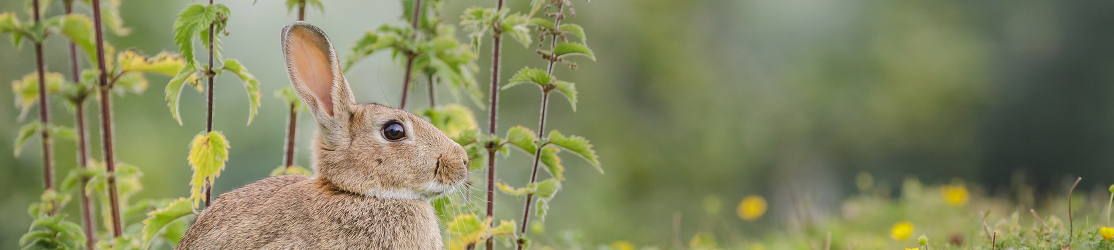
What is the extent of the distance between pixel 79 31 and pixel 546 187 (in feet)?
7.30

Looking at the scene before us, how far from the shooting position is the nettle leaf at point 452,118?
329cm

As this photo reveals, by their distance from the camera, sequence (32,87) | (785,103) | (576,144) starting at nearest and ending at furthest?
(576,144) → (32,87) → (785,103)

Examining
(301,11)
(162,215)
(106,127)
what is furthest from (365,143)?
(106,127)

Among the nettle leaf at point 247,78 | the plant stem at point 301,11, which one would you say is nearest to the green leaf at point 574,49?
the nettle leaf at point 247,78

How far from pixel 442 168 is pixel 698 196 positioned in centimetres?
824

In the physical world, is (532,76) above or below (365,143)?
above

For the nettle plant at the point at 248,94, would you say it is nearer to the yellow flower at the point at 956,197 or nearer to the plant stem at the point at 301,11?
the plant stem at the point at 301,11

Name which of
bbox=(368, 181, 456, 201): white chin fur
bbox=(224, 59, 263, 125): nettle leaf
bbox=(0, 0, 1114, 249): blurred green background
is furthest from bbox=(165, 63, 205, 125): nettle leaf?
bbox=(0, 0, 1114, 249): blurred green background

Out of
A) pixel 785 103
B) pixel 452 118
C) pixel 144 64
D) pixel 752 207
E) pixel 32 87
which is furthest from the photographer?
pixel 785 103

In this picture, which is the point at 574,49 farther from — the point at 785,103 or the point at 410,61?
the point at 785,103

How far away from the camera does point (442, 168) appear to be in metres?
2.57

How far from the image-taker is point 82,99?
139 inches

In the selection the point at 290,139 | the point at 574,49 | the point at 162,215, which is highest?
the point at 574,49

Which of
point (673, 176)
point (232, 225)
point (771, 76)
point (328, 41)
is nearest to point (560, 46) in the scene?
point (328, 41)
